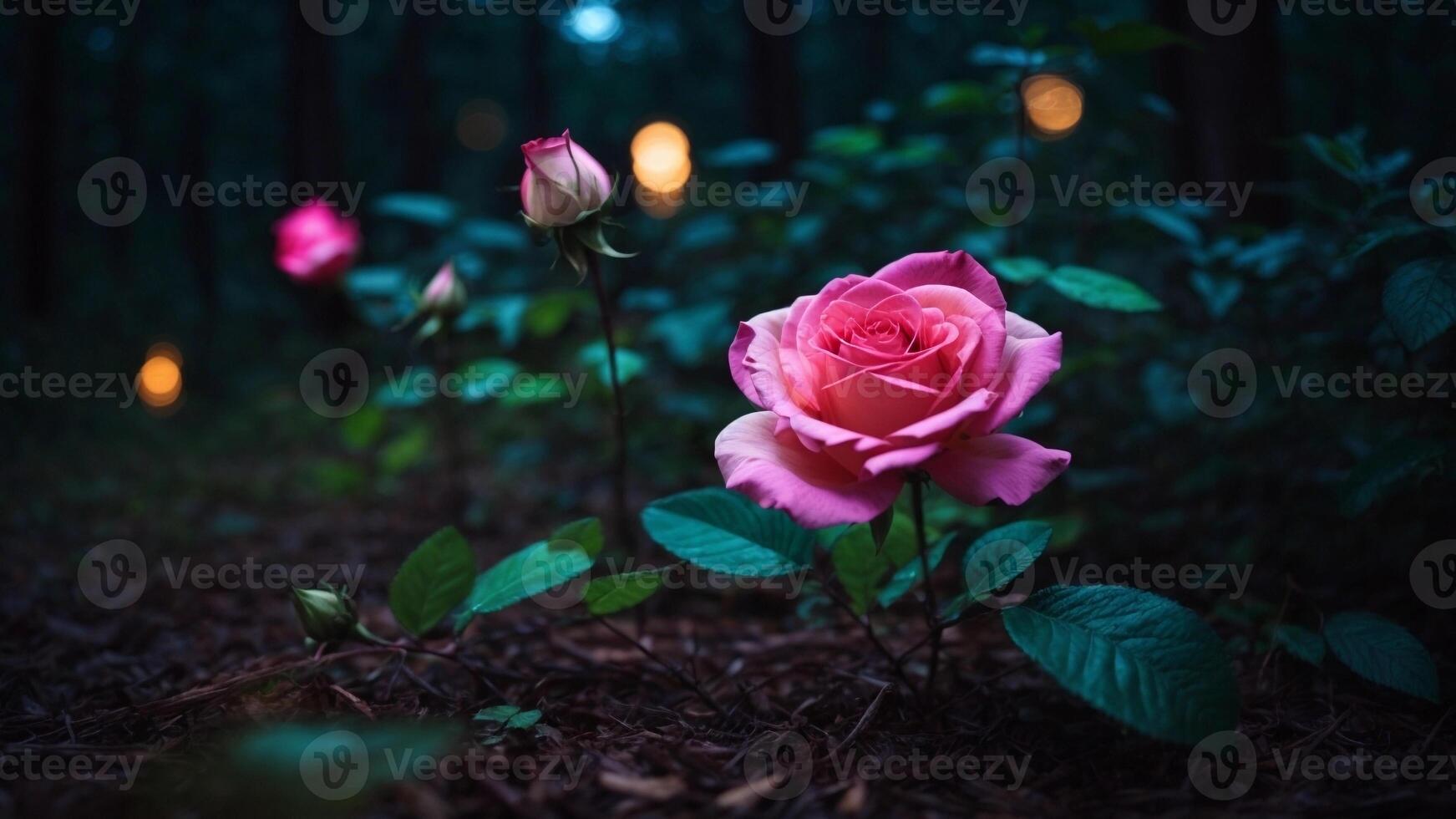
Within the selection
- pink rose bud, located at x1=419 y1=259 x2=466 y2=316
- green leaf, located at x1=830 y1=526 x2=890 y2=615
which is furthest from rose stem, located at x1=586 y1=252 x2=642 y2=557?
pink rose bud, located at x1=419 y1=259 x2=466 y2=316

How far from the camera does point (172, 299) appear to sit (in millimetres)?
10430

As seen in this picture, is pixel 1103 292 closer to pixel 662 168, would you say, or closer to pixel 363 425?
pixel 363 425

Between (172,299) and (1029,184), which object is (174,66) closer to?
(172,299)

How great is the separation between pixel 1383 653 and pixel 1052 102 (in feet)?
6.49

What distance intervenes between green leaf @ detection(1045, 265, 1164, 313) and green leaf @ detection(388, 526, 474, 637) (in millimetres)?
1062

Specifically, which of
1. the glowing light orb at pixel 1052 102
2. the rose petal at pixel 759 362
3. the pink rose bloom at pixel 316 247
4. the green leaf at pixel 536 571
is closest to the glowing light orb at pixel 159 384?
the pink rose bloom at pixel 316 247

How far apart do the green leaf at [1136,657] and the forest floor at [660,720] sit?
15 centimetres

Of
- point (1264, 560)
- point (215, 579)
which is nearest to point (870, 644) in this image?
point (1264, 560)

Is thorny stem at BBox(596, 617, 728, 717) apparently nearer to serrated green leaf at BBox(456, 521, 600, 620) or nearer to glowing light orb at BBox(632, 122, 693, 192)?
serrated green leaf at BBox(456, 521, 600, 620)

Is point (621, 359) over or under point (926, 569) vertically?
over

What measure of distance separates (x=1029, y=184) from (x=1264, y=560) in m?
0.98

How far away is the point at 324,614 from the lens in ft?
3.60

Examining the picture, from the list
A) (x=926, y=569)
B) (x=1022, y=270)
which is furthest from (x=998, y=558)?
(x=1022, y=270)

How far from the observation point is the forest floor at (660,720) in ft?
2.81
